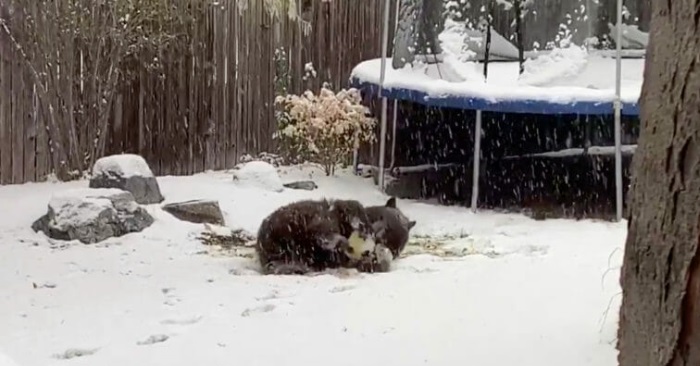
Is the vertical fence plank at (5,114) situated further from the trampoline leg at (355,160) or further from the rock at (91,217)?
the trampoline leg at (355,160)

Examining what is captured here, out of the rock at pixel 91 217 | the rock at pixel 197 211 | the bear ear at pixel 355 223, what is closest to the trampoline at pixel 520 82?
the rock at pixel 197 211

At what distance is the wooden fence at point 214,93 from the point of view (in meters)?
8.91

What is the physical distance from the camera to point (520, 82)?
333 inches

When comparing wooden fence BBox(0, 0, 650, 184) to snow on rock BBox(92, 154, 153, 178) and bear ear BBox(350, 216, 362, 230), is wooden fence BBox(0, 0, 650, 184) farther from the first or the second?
bear ear BBox(350, 216, 362, 230)

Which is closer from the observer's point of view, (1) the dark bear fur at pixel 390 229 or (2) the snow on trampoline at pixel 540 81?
(1) the dark bear fur at pixel 390 229

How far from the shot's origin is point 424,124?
10.7 meters

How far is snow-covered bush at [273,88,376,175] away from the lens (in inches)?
373

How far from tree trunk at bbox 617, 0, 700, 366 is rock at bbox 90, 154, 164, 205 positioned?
6449 millimetres

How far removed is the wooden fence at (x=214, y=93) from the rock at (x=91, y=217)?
2016mm

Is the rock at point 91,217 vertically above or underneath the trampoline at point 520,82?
underneath

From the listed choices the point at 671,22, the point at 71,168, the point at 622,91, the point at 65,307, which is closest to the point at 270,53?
the point at 71,168

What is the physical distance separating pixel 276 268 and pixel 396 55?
4.15 meters

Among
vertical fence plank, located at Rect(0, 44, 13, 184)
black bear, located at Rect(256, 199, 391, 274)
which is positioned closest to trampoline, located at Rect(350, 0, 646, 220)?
black bear, located at Rect(256, 199, 391, 274)

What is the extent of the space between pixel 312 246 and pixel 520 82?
3157 millimetres
